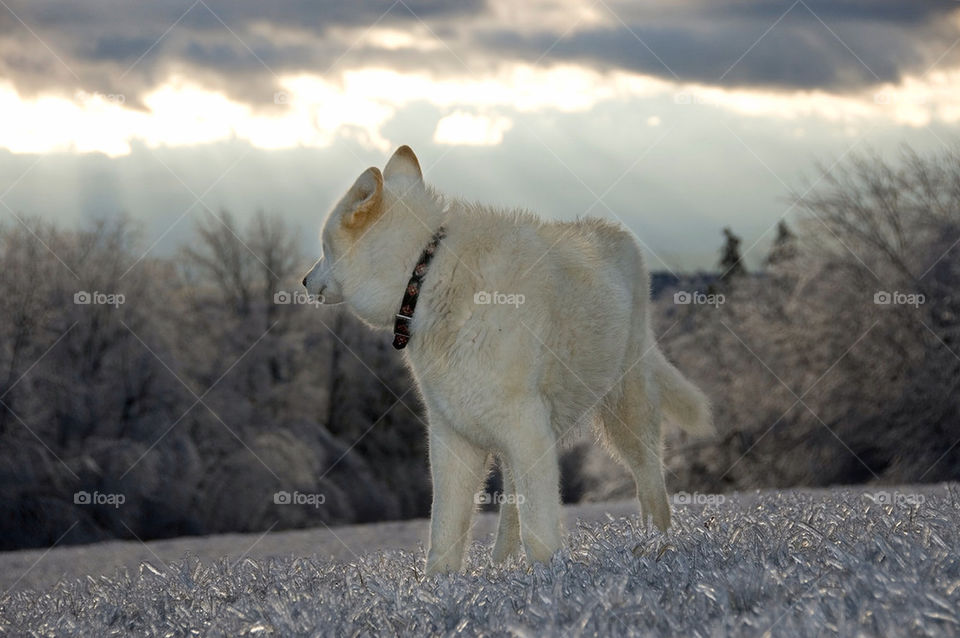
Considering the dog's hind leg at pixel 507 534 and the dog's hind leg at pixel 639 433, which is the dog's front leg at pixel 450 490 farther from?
the dog's hind leg at pixel 639 433

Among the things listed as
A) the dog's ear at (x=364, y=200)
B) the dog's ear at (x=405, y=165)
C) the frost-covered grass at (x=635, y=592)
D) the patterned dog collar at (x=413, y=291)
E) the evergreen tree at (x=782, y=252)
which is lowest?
the frost-covered grass at (x=635, y=592)

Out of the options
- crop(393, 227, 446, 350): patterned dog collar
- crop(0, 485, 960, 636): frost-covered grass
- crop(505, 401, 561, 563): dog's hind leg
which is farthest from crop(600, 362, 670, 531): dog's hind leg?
crop(393, 227, 446, 350): patterned dog collar

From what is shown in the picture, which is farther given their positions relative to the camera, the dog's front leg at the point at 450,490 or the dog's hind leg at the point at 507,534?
the dog's hind leg at the point at 507,534

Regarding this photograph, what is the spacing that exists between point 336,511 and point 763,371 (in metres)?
12.1

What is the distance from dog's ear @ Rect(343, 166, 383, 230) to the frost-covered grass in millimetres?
1818

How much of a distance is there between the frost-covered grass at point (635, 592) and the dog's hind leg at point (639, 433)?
513 mm

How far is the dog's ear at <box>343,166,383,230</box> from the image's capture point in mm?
5027

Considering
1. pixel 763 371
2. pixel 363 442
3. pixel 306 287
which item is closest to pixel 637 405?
pixel 306 287

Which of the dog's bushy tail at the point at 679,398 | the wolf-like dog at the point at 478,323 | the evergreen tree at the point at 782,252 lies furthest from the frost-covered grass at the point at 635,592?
the evergreen tree at the point at 782,252

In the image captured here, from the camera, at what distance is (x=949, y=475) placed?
22000mm

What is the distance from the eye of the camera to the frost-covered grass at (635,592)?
3197 mm

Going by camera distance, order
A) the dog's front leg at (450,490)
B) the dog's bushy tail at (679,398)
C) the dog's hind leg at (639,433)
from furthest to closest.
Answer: the dog's bushy tail at (679,398), the dog's hind leg at (639,433), the dog's front leg at (450,490)

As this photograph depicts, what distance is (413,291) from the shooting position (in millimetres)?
5160

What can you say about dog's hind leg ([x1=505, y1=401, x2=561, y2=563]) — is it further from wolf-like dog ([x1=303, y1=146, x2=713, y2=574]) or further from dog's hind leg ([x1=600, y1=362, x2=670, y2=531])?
dog's hind leg ([x1=600, y1=362, x2=670, y2=531])
